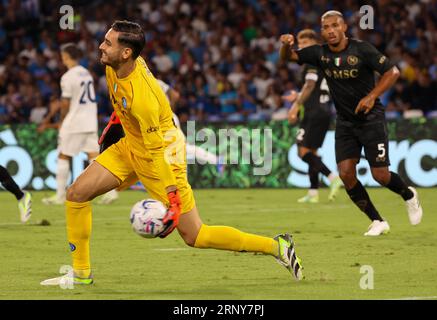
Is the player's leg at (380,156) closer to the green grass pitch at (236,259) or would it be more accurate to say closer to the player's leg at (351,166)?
the player's leg at (351,166)

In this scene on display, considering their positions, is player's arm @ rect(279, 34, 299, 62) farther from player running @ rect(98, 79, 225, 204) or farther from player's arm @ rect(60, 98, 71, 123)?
player's arm @ rect(60, 98, 71, 123)

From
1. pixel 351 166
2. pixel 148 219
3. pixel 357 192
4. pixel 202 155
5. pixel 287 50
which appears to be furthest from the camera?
pixel 202 155

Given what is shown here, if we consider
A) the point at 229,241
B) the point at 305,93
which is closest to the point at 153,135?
the point at 229,241

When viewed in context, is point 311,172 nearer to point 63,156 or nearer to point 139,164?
point 63,156

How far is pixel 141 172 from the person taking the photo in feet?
27.8

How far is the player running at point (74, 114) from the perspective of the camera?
52.6 ft

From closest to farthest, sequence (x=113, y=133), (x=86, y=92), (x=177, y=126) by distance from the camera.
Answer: (x=113, y=133)
(x=177, y=126)
(x=86, y=92)

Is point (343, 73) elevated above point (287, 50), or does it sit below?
below

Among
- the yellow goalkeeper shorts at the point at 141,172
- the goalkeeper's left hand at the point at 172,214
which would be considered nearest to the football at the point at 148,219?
the goalkeeper's left hand at the point at 172,214

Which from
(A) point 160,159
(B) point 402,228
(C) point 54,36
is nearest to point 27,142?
(C) point 54,36

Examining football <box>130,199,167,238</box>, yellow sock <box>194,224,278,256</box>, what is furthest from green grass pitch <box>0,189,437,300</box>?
football <box>130,199,167,238</box>

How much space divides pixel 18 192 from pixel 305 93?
4.78 meters

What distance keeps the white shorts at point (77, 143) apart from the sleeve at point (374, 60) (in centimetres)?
594
